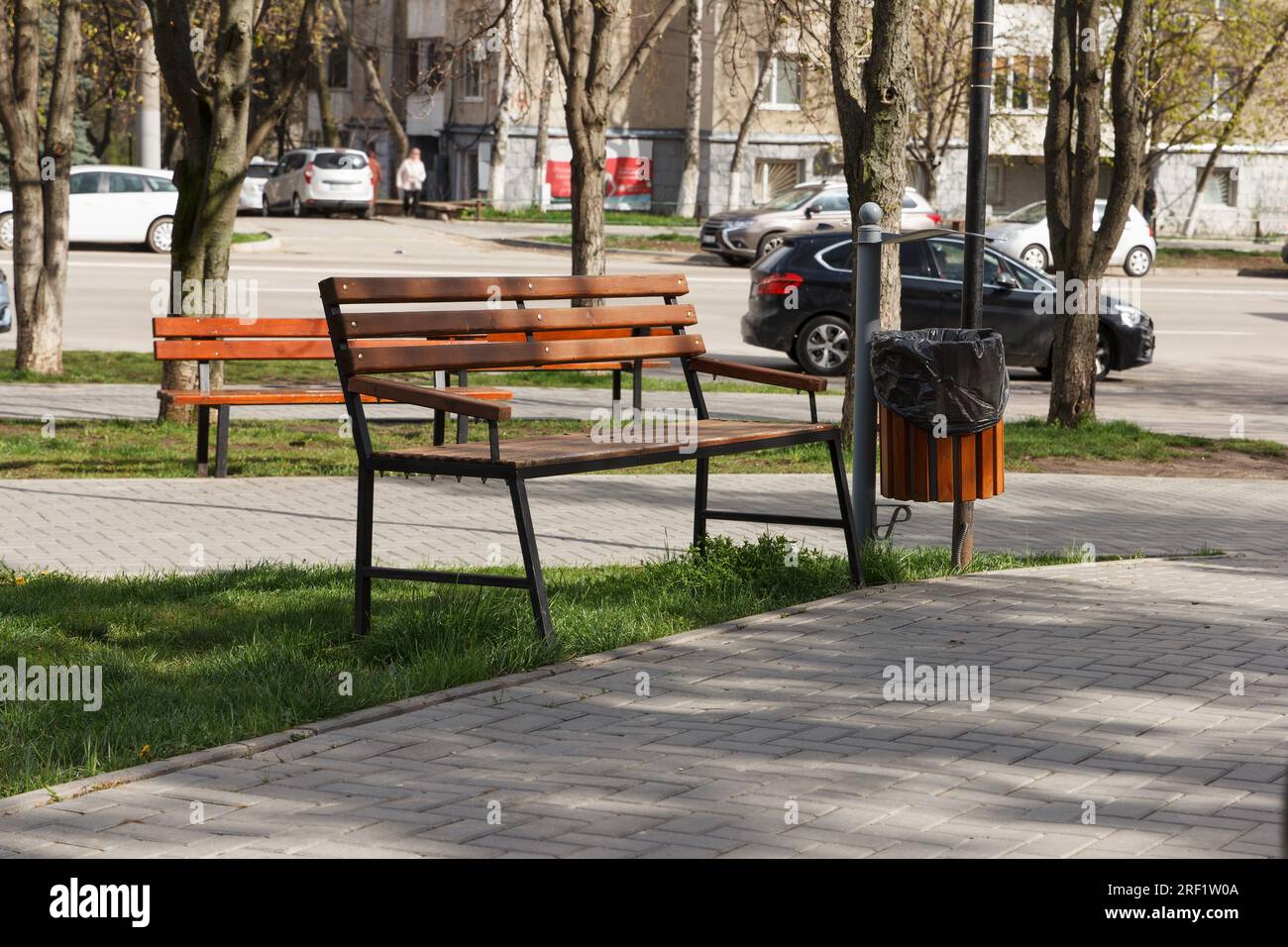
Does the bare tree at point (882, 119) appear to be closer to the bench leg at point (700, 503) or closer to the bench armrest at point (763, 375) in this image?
the bench armrest at point (763, 375)

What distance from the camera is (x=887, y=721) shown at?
17.8 feet

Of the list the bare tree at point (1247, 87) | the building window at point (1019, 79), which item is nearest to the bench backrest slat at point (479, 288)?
the bare tree at point (1247, 87)

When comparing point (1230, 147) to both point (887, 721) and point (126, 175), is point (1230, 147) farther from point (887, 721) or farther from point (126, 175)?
point (887, 721)

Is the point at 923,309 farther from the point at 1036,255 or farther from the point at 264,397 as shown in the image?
the point at 1036,255

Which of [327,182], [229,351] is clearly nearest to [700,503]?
[229,351]

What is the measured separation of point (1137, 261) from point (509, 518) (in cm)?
2855

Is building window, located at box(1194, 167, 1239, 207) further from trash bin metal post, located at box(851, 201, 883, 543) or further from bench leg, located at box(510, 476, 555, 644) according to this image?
bench leg, located at box(510, 476, 555, 644)

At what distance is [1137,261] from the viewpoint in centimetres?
3588

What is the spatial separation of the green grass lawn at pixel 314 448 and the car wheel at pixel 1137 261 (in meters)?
22.3

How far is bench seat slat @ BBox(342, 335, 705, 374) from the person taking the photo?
659 cm

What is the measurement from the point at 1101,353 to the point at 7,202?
67.5 feet

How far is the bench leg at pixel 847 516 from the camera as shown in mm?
7449

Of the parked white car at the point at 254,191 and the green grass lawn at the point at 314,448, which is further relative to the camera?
the parked white car at the point at 254,191

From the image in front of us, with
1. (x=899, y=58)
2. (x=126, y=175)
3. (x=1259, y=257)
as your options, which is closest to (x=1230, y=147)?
(x=1259, y=257)
